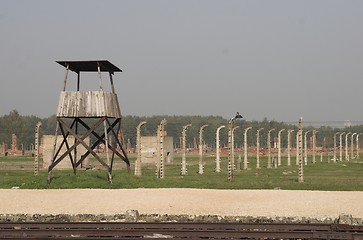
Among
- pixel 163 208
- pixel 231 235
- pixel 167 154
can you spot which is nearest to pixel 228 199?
pixel 163 208

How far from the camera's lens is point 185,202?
814 inches

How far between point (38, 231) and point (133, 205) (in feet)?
24.5

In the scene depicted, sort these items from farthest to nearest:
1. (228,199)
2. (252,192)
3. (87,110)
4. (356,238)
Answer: (87,110) → (252,192) → (228,199) → (356,238)

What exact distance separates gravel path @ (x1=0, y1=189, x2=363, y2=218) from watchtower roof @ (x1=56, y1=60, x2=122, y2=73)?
722cm

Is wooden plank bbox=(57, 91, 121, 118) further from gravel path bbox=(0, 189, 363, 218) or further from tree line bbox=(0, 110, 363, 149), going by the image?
tree line bbox=(0, 110, 363, 149)

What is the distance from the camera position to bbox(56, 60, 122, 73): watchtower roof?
29578 mm


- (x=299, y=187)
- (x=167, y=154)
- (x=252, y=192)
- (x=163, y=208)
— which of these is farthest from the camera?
(x=167, y=154)

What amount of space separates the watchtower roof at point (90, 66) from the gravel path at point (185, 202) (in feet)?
23.7

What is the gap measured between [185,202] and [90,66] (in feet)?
41.4

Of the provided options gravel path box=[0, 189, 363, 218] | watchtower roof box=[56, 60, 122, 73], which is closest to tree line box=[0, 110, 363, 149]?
watchtower roof box=[56, 60, 122, 73]

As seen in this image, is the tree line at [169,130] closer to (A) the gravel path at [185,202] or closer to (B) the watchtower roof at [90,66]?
(B) the watchtower roof at [90,66]

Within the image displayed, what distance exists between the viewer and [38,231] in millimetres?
12945

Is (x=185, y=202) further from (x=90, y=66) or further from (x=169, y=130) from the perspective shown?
(x=169, y=130)

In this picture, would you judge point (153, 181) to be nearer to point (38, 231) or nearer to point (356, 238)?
point (38, 231)
